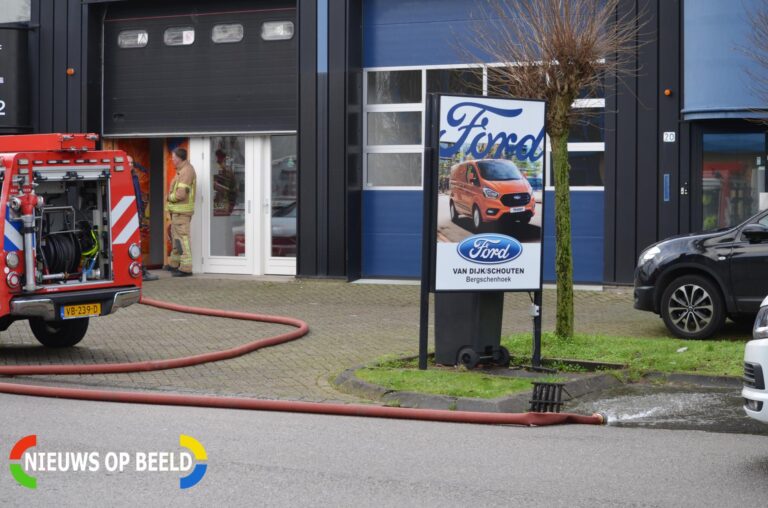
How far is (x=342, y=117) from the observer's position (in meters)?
19.1

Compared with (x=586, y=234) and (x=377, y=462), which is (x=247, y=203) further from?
(x=377, y=462)

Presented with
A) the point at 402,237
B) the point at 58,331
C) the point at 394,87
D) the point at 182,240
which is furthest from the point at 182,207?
the point at 58,331

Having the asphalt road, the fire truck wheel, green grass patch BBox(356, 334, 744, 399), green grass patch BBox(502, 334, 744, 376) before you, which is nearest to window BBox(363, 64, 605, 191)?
green grass patch BBox(502, 334, 744, 376)

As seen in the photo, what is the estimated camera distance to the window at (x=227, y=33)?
66.2 feet

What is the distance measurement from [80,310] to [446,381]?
3901 mm

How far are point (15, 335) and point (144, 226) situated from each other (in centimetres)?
839

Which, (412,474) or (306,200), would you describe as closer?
(412,474)

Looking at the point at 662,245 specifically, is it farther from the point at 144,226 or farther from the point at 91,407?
the point at 144,226

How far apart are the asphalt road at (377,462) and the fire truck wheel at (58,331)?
3.35m

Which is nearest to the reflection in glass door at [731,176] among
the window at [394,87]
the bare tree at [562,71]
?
the bare tree at [562,71]

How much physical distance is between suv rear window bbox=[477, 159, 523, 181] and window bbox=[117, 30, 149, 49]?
38.6ft

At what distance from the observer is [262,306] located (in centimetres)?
1647

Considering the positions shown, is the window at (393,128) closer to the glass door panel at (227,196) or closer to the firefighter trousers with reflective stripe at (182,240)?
the glass door panel at (227,196)

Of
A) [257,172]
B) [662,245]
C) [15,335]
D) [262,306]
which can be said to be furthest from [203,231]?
[662,245]
